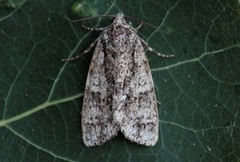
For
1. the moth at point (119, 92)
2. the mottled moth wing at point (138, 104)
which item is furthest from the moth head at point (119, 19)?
the mottled moth wing at point (138, 104)

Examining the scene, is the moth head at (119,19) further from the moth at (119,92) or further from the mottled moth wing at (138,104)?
the mottled moth wing at (138,104)

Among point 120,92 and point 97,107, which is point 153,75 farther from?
point 97,107

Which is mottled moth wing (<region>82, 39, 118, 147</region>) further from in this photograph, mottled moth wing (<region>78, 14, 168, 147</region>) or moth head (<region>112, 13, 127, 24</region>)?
moth head (<region>112, 13, 127, 24</region>)

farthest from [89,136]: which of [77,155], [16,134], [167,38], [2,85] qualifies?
[167,38]

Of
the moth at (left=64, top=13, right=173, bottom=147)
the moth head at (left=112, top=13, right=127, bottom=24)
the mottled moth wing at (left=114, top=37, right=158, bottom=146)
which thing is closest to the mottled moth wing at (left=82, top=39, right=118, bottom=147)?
the moth at (left=64, top=13, right=173, bottom=147)

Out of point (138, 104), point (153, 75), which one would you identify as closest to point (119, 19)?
point (153, 75)

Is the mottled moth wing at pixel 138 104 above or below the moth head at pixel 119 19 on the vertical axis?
below
